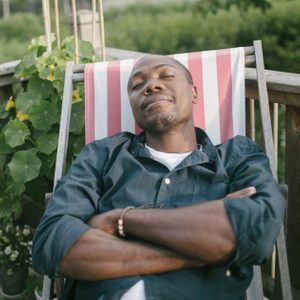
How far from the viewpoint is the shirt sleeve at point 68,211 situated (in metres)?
2.19

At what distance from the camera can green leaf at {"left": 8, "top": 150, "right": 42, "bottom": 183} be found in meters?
3.30

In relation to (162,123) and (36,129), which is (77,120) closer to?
(36,129)

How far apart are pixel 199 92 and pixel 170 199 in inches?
35.6

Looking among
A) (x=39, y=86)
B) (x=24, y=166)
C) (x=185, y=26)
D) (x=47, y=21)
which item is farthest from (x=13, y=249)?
(x=185, y=26)

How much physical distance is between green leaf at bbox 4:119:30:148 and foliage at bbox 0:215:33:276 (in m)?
0.63

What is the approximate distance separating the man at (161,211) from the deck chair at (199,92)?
363 mm

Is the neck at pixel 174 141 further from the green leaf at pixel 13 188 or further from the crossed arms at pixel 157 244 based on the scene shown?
the green leaf at pixel 13 188

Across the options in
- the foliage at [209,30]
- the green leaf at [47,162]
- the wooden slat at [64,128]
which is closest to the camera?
the wooden slat at [64,128]

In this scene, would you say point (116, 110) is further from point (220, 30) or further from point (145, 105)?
point (220, 30)

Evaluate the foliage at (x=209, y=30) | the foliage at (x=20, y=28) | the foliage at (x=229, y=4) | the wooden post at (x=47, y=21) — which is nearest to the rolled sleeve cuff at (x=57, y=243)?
the wooden post at (x=47, y=21)

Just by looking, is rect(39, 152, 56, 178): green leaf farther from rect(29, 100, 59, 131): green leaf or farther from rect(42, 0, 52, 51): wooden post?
rect(42, 0, 52, 51): wooden post

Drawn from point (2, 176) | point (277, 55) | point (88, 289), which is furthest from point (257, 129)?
point (88, 289)

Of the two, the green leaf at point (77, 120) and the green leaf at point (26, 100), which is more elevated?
the green leaf at point (26, 100)

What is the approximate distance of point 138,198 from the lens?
2439 mm
